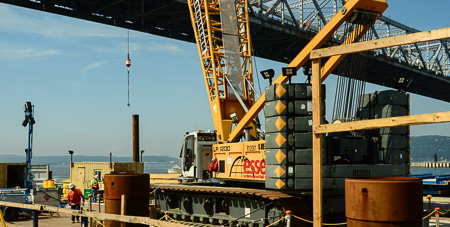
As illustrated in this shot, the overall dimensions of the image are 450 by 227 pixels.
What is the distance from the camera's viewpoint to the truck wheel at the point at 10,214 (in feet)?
72.2

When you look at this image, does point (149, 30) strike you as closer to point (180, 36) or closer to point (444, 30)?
point (180, 36)

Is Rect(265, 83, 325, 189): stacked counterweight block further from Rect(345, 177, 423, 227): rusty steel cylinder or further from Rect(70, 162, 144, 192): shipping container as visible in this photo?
Rect(70, 162, 144, 192): shipping container

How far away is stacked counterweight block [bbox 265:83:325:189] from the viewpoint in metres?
14.3

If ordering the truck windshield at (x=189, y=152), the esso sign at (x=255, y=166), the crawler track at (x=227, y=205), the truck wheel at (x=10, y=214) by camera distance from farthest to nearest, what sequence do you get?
the truck wheel at (x=10, y=214) < the truck windshield at (x=189, y=152) < the esso sign at (x=255, y=166) < the crawler track at (x=227, y=205)

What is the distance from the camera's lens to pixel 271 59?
69.3 meters

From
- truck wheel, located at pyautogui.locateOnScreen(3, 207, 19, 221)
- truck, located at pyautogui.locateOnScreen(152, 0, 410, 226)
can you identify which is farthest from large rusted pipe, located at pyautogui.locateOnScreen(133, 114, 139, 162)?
truck, located at pyautogui.locateOnScreen(152, 0, 410, 226)

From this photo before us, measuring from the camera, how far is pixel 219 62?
90.5 feet

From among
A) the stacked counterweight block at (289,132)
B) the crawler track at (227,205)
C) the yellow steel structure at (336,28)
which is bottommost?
the crawler track at (227,205)

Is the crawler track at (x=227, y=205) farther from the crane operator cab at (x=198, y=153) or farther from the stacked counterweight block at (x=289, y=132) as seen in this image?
the crane operator cab at (x=198, y=153)

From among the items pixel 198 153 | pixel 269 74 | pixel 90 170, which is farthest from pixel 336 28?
pixel 90 170

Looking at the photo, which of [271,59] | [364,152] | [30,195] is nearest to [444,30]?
[364,152]

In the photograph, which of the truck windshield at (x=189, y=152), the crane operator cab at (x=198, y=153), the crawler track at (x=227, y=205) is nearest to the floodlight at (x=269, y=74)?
the crawler track at (x=227, y=205)

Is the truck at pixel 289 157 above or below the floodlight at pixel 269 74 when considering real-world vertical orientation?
below

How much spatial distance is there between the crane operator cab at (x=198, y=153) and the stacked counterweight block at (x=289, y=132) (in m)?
7.29
